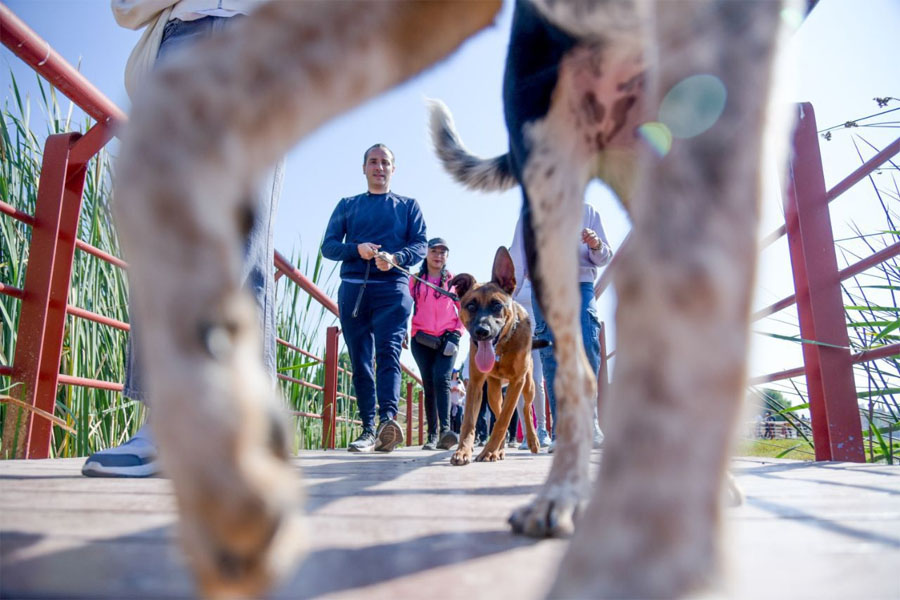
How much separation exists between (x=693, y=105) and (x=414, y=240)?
403cm

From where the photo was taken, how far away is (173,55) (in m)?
2.22

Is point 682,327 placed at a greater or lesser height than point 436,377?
lesser

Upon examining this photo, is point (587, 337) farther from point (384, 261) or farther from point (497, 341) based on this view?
point (384, 261)

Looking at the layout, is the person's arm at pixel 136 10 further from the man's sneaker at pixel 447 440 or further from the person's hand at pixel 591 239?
→ the man's sneaker at pixel 447 440

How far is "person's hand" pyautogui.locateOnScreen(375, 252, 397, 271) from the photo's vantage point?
166 inches

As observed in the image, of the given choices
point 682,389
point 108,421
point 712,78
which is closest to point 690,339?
point 682,389

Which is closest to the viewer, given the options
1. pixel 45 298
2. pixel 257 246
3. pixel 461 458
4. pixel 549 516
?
pixel 549 516

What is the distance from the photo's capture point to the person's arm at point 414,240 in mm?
4480

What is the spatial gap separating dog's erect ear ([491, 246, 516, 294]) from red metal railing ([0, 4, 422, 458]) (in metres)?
2.99

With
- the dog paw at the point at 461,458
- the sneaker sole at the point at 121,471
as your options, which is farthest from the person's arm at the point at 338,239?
the sneaker sole at the point at 121,471

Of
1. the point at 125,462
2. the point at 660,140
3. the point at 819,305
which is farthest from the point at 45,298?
the point at 819,305

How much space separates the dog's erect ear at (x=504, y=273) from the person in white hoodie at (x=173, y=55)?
280 cm

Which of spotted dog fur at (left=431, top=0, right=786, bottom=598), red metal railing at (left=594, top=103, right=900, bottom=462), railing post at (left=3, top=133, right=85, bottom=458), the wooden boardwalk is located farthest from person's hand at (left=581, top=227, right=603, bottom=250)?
spotted dog fur at (left=431, top=0, right=786, bottom=598)

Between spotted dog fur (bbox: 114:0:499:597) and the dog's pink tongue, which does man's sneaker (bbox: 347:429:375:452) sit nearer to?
the dog's pink tongue
